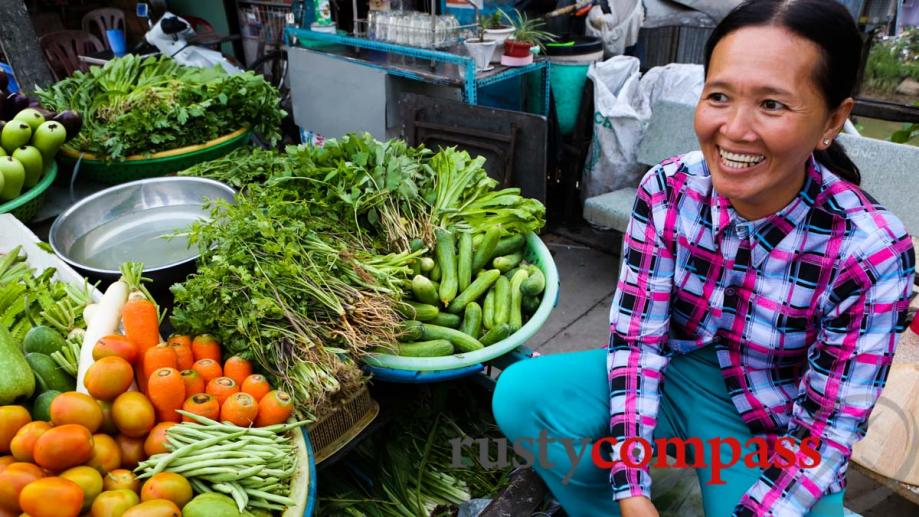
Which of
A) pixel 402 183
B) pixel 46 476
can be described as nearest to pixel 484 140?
pixel 402 183

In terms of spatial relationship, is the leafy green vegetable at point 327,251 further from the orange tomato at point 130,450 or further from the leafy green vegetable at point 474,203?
the orange tomato at point 130,450

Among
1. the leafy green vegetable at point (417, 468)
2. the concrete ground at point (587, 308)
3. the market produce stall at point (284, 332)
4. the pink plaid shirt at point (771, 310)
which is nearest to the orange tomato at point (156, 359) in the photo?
the market produce stall at point (284, 332)

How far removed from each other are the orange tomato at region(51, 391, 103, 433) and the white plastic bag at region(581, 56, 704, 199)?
388 cm

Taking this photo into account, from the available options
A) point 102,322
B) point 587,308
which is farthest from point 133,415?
point 587,308

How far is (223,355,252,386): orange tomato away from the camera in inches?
66.2

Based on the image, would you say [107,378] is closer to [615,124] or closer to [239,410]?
[239,410]

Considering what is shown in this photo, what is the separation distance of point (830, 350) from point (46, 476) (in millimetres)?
1898

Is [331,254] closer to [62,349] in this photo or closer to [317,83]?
[62,349]

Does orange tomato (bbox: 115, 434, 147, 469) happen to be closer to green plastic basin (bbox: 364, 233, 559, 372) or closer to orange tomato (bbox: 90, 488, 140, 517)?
orange tomato (bbox: 90, 488, 140, 517)

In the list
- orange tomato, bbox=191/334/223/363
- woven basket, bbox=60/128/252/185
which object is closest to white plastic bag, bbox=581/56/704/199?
woven basket, bbox=60/128/252/185

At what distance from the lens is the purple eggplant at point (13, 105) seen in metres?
3.08

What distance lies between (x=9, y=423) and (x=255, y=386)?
1.87 ft

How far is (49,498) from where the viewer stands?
1.18 metres

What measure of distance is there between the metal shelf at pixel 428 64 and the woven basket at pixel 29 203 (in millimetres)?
2541
